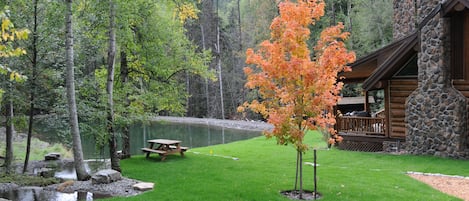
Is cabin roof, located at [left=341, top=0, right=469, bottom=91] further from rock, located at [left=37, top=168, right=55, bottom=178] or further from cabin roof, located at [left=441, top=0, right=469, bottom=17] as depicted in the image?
rock, located at [left=37, top=168, right=55, bottom=178]

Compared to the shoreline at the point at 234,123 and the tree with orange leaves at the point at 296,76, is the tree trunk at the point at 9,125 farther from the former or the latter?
the shoreline at the point at 234,123

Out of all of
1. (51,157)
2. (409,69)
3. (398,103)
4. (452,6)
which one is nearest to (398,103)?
(398,103)

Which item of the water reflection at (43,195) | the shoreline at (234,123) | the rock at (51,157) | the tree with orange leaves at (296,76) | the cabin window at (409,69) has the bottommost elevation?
the water reflection at (43,195)

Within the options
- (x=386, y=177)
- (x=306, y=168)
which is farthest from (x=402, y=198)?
(x=306, y=168)

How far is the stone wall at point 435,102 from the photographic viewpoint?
1412cm

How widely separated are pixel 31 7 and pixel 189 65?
575cm

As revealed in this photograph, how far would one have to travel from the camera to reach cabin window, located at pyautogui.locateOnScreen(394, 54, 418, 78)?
16328mm

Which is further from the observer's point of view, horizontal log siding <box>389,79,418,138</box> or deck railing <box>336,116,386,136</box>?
deck railing <box>336,116,386,136</box>

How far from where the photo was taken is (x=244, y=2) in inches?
2251

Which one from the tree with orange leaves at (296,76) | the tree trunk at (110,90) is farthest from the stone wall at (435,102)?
the tree trunk at (110,90)

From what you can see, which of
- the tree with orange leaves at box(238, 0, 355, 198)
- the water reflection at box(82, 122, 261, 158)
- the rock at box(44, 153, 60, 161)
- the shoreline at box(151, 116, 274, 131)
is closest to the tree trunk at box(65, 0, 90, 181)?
the tree with orange leaves at box(238, 0, 355, 198)

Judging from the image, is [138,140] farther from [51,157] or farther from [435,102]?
[435,102]

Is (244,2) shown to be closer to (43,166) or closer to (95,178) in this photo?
(43,166)

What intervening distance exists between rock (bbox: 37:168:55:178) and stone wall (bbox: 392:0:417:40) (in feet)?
52.6
